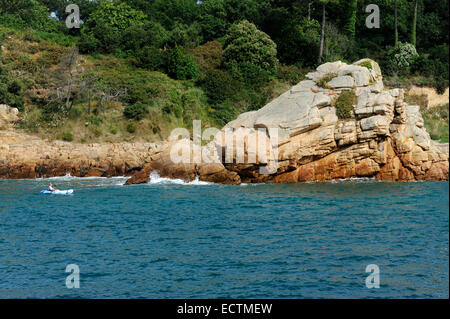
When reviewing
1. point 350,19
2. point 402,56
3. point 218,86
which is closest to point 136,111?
point 218,86

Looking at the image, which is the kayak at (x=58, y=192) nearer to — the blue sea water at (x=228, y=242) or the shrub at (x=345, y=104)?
the blue sea water at (x=228, y=242)

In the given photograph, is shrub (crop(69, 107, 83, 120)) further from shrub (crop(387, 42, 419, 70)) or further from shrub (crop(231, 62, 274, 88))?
shrub (crop(387, 42, 419, 70))

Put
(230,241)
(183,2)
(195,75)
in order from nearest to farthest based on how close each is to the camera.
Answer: (230,241)
(195,75)
(183,2)

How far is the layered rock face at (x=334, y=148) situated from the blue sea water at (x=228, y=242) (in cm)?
313

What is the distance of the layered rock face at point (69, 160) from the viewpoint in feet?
144

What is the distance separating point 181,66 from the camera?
195 feet

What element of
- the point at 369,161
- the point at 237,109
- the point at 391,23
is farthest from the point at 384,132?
the point at 391,23

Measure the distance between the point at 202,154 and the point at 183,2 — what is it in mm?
43850

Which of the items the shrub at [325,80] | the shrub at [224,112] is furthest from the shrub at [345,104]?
the shrub at [224,112]

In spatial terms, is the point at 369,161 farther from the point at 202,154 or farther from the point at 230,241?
the point at 230,241

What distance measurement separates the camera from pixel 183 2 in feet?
260

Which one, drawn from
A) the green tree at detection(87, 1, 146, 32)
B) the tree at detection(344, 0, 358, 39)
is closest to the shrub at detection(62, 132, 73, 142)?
the green tree at detection(87, 1, 146, 32)

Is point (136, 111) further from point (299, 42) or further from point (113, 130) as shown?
point (299, 42)

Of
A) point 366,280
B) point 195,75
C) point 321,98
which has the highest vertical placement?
point 195,75
